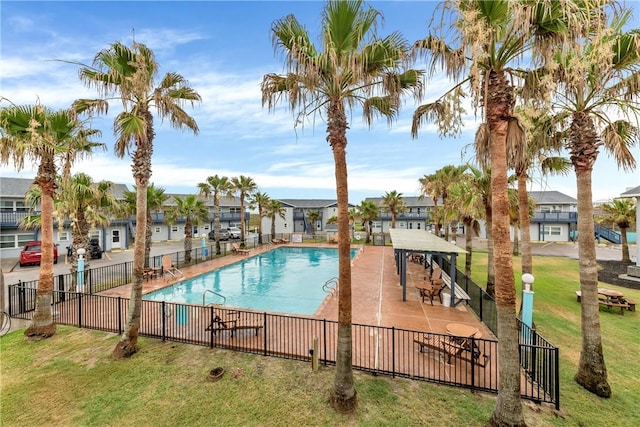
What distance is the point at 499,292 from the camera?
16.4ft

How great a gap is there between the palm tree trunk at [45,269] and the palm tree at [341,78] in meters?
8.37

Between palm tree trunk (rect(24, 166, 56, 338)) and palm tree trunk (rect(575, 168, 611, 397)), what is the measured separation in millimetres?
15221

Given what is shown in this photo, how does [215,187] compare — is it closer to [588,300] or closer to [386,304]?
[386,304]

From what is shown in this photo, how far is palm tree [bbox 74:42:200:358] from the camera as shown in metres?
7.64

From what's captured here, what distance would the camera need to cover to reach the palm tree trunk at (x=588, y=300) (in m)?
6.36

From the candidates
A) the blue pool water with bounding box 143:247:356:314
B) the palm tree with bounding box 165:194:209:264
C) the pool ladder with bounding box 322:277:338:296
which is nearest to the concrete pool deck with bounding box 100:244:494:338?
the pool ladder with bounding box 322:277:338:296

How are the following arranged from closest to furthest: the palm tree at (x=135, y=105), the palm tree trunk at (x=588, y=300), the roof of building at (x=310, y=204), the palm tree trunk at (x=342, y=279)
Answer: the palm tree trunk at (x=342, y=279) < the palm tree trunk at (x=588, y=300) < the palm tree at (x=135, y=105) < the roof of building at (x=310, y=204)

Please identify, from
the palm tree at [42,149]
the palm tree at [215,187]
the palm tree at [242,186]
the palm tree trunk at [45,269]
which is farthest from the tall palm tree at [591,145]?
the palm tree at [242,186]

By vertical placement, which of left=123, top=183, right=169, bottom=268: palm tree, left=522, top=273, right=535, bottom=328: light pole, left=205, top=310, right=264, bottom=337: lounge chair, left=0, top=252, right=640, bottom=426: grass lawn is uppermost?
left=123, top=183, right=169, bottom=268: palm tree

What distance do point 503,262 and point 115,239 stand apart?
37497 mm

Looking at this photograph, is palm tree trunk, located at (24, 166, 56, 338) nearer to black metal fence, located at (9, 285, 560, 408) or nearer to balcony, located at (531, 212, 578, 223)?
black metal fence, located at (9, 285, 560, 408)

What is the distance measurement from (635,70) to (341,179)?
694 centimetres

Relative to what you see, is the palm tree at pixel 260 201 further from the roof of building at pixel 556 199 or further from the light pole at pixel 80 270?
the roof of building at pixel 556 199

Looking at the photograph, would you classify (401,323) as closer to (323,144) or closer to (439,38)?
(323,144)
